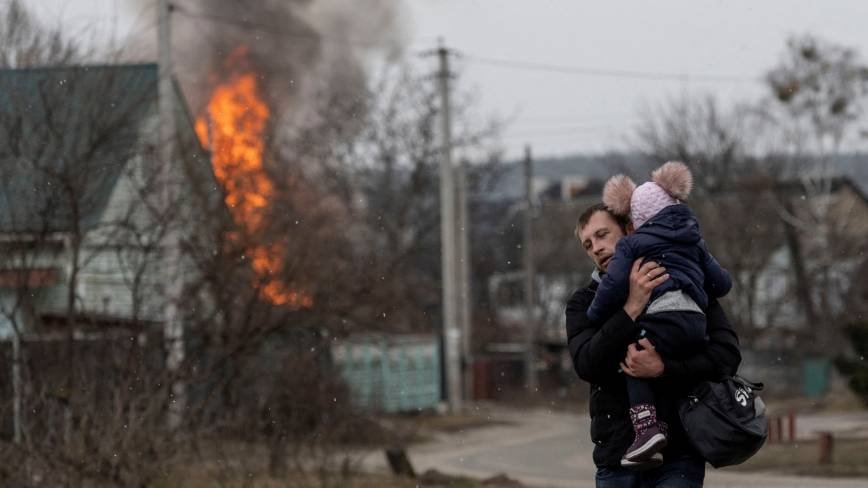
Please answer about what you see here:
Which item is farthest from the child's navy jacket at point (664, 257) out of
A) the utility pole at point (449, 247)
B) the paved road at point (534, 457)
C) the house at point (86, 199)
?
the utility pole at point (449, 247)

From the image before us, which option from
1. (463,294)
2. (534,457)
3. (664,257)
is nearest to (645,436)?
(664,257)

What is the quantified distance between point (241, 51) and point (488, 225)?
39.3 metres

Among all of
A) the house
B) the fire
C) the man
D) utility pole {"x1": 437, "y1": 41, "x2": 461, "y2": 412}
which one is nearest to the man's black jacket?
the man

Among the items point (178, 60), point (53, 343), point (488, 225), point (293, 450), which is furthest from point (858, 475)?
point (488, 225)

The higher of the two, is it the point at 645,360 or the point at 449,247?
the point at 449,247

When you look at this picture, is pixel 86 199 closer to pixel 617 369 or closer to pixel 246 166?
pixel 246 166

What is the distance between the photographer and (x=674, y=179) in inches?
179

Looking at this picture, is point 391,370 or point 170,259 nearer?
point 170,259

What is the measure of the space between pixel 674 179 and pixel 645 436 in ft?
2.77

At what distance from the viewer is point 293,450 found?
12.5 m

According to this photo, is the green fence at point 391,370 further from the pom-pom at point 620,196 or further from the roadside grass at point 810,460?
the pom-pom at point 620,196

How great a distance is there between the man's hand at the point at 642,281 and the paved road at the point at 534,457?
11284 millimetres

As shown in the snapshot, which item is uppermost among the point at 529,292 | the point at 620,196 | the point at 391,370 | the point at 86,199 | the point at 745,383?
the point at 86,199

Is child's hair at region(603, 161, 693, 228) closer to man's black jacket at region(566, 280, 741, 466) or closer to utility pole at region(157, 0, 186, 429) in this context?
man's black jacket at region(566, 280, 741, 466)
